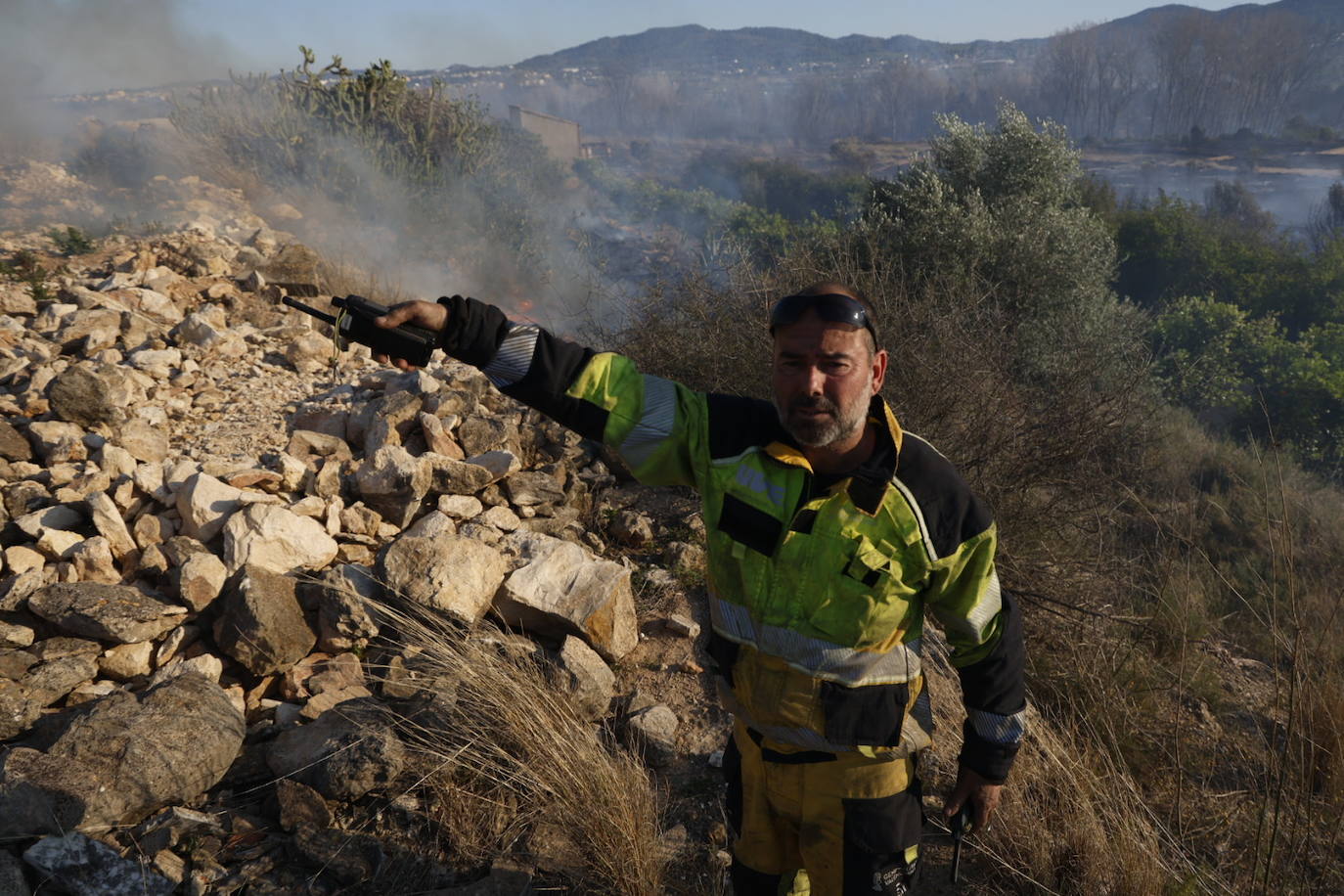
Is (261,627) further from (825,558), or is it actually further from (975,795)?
(975,795)

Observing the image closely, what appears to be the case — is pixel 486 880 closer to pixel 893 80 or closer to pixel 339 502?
pixel 339 502

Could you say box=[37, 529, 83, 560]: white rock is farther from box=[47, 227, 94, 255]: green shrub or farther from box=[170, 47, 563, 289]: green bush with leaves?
box=[170, 47, 563, 289]: green bush with leaves

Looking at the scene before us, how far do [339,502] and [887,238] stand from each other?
7.45 metres

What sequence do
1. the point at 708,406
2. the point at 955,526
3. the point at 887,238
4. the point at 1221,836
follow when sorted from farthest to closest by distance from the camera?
the point at 887,238 < the point at 1221,836 < the point at 708,406 < the point at 955,526

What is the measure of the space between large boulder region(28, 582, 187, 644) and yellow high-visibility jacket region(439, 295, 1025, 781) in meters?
2.07

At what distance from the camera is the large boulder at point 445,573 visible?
305 cm

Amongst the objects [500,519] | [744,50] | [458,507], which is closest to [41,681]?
[458,507]

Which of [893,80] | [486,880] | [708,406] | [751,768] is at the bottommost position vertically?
[486,880]

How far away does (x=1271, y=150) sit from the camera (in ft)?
130

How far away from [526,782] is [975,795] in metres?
1.23

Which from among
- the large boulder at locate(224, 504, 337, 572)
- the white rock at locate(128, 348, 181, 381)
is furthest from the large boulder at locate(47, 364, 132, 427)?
the large boulder at locate(224, 504, 337, 572)

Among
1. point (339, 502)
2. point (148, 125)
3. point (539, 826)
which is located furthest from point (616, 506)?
point (148, 125)

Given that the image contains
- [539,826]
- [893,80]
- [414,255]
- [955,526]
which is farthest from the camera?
[893,80]

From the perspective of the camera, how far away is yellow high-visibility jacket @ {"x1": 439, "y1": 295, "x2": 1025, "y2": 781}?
1601mm
